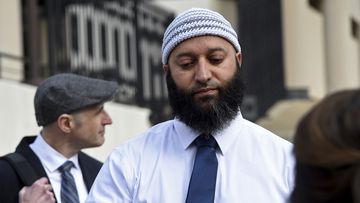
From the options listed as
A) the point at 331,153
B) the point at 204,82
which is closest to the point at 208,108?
the point at 204,82

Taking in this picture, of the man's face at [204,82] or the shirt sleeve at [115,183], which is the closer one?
the shirt sleeve at [115,183]

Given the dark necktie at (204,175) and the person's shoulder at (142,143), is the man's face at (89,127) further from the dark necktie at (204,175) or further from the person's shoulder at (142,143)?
the dark necktie at (204,175)

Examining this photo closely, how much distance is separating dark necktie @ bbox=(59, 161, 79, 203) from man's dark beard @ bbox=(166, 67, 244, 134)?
1.29 metres

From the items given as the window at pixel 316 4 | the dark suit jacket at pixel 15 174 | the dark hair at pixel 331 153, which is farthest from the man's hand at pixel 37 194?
the window at pixel 316 4

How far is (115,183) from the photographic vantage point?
10.0 feet

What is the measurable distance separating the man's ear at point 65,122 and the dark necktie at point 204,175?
168 cm

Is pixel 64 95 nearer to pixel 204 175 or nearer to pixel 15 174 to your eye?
pixel 15 174

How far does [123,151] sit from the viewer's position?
10.4ft

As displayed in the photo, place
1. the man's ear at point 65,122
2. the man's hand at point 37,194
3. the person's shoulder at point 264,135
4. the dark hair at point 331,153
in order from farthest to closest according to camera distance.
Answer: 1. the man's ear at point 65,122
2. the man's hand at point 37,194
3. the person's shoulder at point 264,135
4. the dark hair at point 331,153

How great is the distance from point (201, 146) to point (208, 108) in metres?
0.13

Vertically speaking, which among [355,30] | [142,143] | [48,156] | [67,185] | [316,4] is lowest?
[67,185]

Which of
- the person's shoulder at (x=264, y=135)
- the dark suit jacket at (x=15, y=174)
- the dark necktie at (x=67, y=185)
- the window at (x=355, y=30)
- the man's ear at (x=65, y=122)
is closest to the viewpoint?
the person's shoulder at (x=264, y=135)

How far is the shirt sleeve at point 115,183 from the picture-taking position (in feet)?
9.95

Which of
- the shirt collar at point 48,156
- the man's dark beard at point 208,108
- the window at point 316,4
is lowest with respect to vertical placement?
the shirt collar at point 48,156
